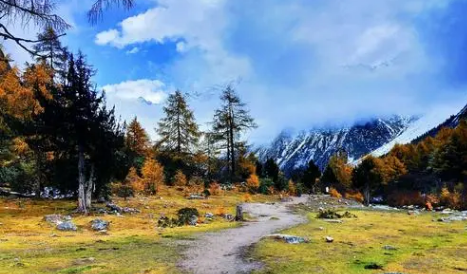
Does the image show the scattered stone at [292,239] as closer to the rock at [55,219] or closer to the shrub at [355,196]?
the rock at [55,219]

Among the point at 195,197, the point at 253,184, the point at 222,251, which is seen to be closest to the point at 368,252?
the point at 222,251

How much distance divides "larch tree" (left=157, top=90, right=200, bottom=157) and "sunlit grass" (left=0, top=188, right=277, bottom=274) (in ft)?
134

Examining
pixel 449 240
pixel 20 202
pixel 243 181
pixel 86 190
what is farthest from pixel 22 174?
pixel 449 240

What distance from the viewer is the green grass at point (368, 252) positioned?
14.1m

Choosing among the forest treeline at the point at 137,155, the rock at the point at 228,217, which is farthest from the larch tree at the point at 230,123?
the rock at the point at 228,217

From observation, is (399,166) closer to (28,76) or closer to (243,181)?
(243,181)

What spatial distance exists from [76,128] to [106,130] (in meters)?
2.86

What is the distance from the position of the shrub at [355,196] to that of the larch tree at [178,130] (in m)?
27.9

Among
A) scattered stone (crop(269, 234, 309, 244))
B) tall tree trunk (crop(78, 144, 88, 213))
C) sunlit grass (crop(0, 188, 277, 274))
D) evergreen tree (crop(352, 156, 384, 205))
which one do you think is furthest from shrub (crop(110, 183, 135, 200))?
evergreen tree (crop(352, 156, 384, 205))

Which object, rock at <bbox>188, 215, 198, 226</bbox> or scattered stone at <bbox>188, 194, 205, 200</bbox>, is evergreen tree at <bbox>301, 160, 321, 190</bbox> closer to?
scattered stone at <bbox>188, 194, 205, 200</bbox>

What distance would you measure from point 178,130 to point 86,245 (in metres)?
56.7

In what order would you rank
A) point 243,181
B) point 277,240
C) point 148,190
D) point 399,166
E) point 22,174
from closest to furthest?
point 277,240, point 22,174, point 148,190, point 243,181, point 399,166

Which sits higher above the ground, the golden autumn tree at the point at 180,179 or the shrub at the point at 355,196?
the golden autumn tree at the point at 180,179

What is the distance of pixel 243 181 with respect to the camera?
71.1m
